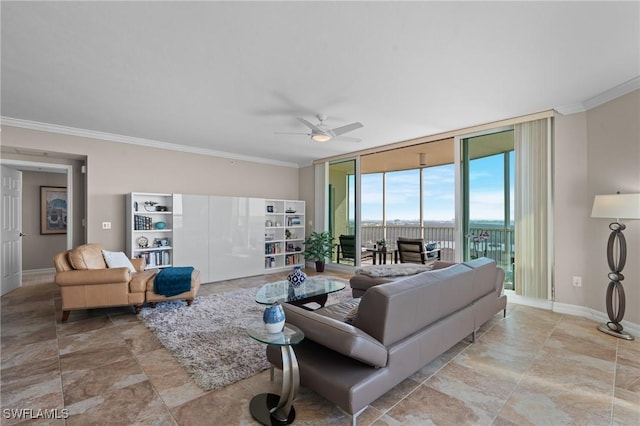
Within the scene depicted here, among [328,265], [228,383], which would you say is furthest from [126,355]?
[328,265]

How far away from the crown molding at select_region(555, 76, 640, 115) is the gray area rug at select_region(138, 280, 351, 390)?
3841 millimetres

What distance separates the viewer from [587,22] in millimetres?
2100

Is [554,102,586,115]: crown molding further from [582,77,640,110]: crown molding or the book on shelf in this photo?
the book on shelf

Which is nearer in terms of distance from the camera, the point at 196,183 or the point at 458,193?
the point at 458,193

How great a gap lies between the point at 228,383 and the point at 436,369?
169 centimetres

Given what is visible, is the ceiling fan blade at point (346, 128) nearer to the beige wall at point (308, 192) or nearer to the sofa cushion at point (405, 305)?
the sofa cushion at point (405, 305)

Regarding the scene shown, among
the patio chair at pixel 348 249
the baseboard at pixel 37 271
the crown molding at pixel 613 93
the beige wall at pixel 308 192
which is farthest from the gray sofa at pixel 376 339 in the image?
the baseboard at pixel 37 271

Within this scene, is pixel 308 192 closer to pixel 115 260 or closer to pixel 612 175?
pixel 115 260

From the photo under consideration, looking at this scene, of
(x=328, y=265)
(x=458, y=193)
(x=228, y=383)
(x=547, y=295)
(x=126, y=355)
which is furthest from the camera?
(x=328, y=265)

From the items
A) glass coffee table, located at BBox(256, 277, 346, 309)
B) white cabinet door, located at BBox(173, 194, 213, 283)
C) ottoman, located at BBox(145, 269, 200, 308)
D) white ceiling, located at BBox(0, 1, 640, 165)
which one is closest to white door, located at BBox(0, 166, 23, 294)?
white ceiling, located at BBox(0, 1, 640, 165)

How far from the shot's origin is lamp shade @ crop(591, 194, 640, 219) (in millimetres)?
2846

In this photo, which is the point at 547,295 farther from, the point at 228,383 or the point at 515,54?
the point at 228,383

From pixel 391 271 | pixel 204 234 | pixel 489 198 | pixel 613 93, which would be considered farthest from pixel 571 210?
pixel 204 234

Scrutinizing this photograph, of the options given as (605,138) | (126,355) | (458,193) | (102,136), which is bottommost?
(126,355)
